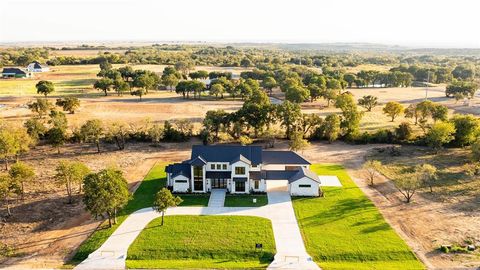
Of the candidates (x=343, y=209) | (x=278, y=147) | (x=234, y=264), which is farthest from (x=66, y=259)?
(x=278, y=147)

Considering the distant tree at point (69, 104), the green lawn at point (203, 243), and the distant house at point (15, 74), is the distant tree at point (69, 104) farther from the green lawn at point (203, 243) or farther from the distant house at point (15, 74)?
the distant house at point (15, 74)

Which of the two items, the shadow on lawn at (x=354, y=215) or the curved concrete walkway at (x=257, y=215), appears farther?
the shadow on lawn at (x=354, y=215)

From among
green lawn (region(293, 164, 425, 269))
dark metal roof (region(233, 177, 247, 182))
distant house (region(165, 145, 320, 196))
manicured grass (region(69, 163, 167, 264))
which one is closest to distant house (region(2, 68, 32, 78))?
manicured grass (region(69, 163, 167, 264))

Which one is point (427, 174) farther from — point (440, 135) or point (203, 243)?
point (203, 243)

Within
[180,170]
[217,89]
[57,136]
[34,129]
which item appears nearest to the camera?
[180,170]

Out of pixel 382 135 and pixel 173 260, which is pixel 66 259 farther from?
pixel 382 135

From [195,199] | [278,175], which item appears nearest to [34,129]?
[195,199]

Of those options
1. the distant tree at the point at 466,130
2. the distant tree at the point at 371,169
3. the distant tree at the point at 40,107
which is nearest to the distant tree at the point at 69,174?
the distant tree at the point at 371,169
